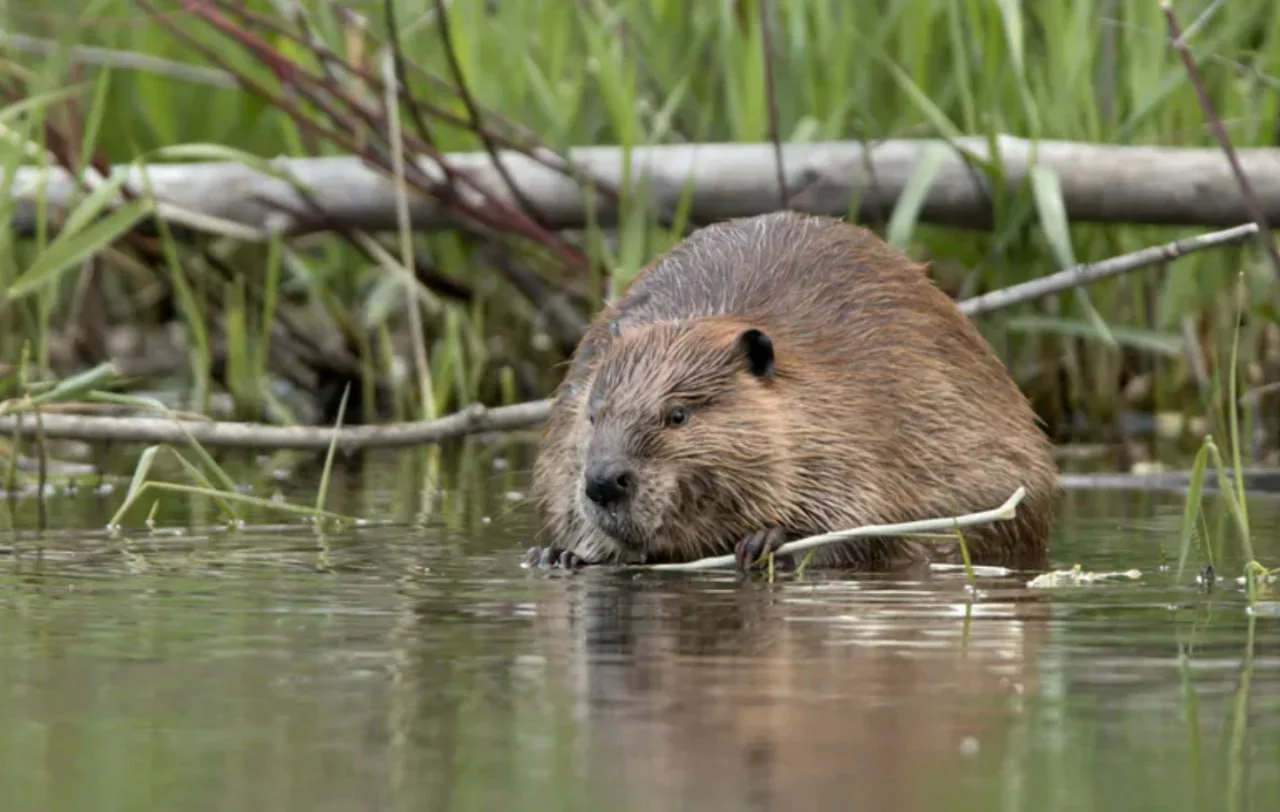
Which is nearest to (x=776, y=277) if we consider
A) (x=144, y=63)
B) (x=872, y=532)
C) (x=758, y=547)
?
(x=758, y=547)

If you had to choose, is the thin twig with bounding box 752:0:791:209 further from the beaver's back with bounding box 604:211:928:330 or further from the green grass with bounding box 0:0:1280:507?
the beaver's back with bounding box 604:211:928:330

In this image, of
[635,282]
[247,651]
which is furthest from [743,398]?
[247,651]

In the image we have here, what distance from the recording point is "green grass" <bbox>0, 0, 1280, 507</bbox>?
5.67 m

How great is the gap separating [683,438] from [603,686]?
4.66 ft

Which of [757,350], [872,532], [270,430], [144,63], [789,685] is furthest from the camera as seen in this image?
[144,63]

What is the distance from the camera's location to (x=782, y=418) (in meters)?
4.08

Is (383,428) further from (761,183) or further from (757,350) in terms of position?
(761,183)

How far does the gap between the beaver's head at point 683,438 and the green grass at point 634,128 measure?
4.38ft

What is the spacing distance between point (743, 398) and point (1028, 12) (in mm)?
2402

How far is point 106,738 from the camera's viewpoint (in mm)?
2264

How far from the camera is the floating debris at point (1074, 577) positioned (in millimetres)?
3461

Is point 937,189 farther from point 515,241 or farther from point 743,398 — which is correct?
point 743,398

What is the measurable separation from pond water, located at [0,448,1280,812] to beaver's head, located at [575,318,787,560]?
4.8 inches

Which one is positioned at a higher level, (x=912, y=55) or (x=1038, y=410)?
(x=912, y=55)
